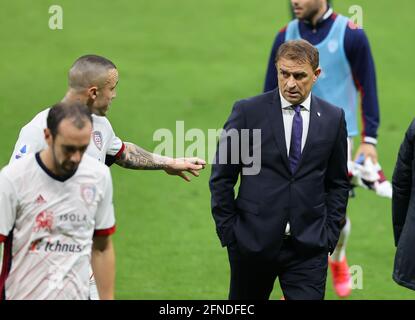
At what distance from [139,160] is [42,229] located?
180cm

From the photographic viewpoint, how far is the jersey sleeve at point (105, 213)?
602 centimetres

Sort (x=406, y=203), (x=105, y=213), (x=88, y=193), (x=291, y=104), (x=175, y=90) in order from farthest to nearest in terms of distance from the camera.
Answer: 1. (x=175, y=90)
2. (x=406, y=203)
3. (x=291, y=104)
4. (x=105, y=213)
5. (x=88, y=193)

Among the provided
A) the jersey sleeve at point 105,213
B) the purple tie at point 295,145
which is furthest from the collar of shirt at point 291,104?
the jersey sleeve at point 105,213

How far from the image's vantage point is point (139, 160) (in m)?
7.55

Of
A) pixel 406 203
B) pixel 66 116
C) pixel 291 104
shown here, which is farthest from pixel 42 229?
pixel 406 203

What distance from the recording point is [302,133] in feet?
22.9

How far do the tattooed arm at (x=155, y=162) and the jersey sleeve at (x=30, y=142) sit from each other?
3.24ft

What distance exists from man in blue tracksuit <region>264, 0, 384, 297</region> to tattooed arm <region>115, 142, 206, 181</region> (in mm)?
2232

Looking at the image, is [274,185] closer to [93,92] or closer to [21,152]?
[93,92]

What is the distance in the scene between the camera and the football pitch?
10633 mm

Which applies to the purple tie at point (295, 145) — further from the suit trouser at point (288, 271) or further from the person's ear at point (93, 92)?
the person's ear at point (93, 92)

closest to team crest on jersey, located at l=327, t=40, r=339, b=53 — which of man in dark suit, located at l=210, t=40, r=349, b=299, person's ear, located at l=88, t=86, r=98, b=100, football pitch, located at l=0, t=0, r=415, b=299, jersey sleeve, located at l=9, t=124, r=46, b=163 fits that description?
football pitch, located at l=0, t=0, r=415, b=299

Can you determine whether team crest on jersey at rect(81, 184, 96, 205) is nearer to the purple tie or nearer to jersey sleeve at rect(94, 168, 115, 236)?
jersey sleeve at rect(94, 168, 115, 236)
